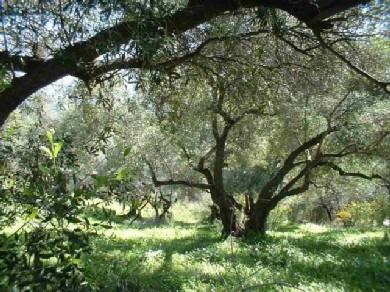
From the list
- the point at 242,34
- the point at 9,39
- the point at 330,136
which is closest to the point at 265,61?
the point at 242,34

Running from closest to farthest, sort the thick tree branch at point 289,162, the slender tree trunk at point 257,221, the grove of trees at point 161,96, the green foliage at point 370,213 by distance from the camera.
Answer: the grove of trees at point 161,96 < the thick tree branch at point 289,162 < the slender tree trunk at point 257,221 < the green foliage at point 370,213

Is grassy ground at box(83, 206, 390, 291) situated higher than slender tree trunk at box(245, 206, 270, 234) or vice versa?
slender tree trunk at box(245, 206, 270, 234)

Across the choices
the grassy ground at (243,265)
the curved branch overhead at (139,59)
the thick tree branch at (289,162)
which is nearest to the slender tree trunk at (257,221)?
the thick tree branch at (289,162)

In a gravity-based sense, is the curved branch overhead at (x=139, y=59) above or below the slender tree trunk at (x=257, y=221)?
above

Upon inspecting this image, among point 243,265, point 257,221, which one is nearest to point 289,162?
point 257,221

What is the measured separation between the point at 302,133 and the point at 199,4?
10.6 metres

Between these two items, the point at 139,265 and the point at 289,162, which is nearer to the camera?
the point at 139,265

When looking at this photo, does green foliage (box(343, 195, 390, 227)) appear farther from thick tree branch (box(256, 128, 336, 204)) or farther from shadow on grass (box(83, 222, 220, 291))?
shadow on grass (box(83, 222, 220, 291))

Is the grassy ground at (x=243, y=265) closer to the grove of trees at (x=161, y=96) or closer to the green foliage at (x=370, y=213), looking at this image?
the grove of trees at (x=161, y=96)

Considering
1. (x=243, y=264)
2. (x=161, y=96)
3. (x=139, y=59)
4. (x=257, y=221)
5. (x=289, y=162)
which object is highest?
(x=161, y=96)

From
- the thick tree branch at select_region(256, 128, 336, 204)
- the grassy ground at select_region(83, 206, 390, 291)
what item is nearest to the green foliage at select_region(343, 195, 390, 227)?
the thick tree branch at select_region(256, 128, 336, 204)

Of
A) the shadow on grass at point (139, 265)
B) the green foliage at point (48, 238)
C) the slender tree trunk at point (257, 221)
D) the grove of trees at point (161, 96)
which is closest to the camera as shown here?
the green foliage at point (48, 238)

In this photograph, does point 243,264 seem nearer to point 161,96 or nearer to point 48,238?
point 161,96

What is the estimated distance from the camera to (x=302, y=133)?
49.5 feet
